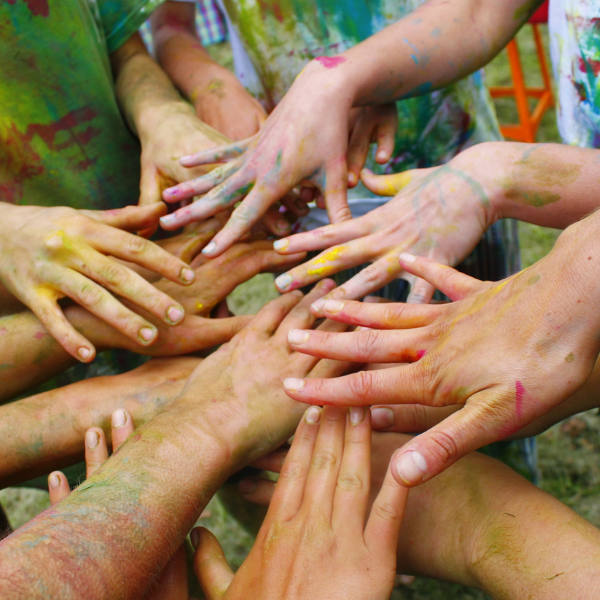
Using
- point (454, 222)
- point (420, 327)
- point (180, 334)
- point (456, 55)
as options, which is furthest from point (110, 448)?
point (456, 55)

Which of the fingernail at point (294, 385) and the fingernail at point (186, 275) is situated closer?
the fingernail at point (294, 385)

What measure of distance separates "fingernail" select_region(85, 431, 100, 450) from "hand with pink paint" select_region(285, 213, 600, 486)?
452 mm

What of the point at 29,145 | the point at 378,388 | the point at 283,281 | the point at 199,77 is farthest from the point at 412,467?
the point at 199,77

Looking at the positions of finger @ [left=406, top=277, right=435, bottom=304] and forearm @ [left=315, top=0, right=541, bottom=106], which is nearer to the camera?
finger @ [left=406, top=277, right=435, bottom=304]

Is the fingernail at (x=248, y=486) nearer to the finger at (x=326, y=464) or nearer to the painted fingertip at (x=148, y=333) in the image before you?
the finger at (x=326, y=464)

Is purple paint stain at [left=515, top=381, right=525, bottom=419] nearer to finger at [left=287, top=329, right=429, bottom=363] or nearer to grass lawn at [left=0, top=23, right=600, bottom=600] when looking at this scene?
finger at [left=287, top=329, right=429, bottom=363]

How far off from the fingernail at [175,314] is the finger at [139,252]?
0.07 meters

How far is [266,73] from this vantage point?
1.56 m

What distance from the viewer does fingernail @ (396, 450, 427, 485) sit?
2.42ft

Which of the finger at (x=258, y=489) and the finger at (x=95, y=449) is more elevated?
the finger at (x=95, y=449)

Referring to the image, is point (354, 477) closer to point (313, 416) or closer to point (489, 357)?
point (313, 416)

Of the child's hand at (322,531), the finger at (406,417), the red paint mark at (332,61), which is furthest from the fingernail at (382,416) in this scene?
the red paint mark at (332,61)

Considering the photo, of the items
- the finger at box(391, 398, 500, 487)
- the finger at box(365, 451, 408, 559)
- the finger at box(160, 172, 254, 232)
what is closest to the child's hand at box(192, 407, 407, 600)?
the finger at box(365, 451, 408, 559)

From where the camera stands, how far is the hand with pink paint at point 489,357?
74cm
